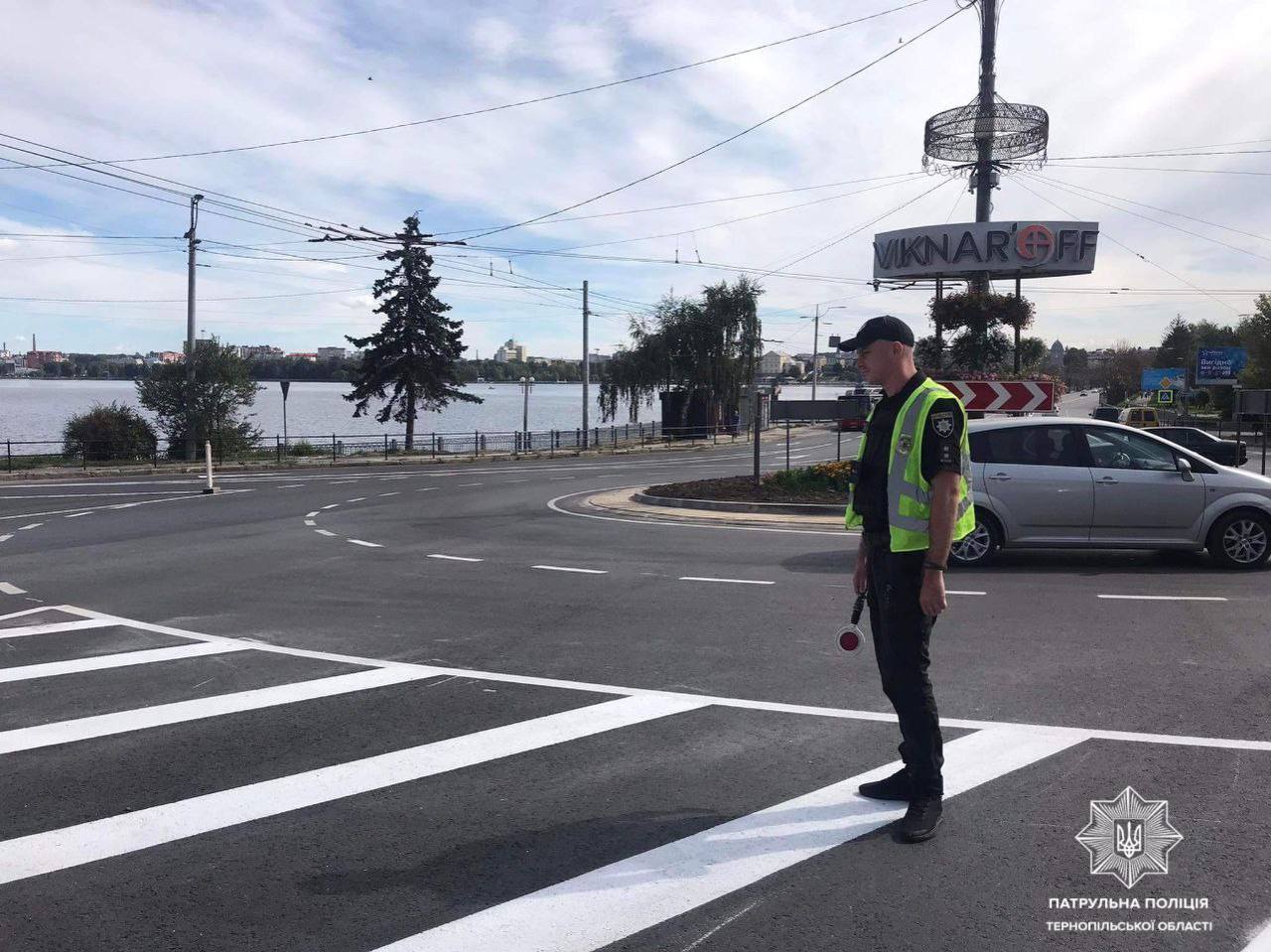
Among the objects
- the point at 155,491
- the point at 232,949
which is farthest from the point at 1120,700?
the point at 155,491

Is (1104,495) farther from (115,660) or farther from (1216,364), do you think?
A: (1216,364)

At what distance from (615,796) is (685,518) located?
1302 centimetres

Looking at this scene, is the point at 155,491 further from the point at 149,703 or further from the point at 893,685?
the point at 893,685

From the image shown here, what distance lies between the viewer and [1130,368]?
11100 cm

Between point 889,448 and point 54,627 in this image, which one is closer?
point 889,448

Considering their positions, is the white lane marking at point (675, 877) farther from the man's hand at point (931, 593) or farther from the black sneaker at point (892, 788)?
the man's hand at point (931, 593)

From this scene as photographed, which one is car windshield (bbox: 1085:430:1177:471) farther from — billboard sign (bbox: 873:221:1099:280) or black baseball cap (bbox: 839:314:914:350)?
billboard sign (bbox: 873:221:1099:280)

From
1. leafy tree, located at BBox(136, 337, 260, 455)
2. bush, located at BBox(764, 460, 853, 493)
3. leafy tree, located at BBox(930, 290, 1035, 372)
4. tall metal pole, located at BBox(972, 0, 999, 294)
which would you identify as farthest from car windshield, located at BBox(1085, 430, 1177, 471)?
leafy tree, located at BBox(136, 337, 260, 455)

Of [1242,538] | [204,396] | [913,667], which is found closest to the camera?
[913,667]

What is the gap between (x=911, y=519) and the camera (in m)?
4.18

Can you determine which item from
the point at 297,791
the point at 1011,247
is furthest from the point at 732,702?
the point at 1011,247

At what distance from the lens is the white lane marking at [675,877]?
3.42m

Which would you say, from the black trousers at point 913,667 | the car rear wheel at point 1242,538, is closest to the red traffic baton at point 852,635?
the black trousers at point 913,667

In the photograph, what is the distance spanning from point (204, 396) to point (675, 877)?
38.5 metres
